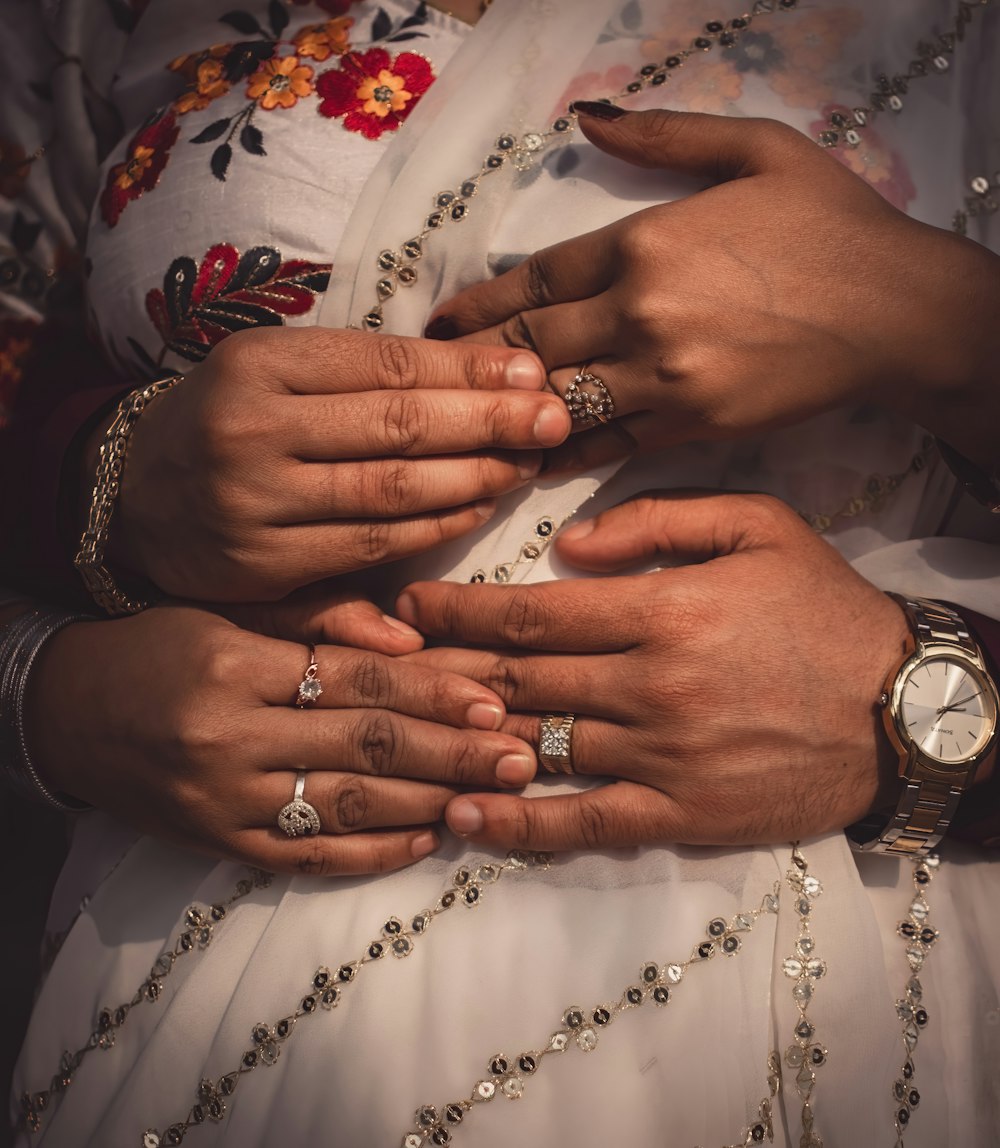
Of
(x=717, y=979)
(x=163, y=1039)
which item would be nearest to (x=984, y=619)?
(x=717, y=979)

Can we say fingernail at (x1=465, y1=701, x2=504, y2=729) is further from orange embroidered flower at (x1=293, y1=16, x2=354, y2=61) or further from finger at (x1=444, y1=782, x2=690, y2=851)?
orange embroidered flower at (x1=293, y1=16, x2=354, y2=61)

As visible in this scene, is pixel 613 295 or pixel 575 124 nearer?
pixel 613 295

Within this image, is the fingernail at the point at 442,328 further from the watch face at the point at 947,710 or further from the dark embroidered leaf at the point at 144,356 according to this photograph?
the watch face at the point at 947,710

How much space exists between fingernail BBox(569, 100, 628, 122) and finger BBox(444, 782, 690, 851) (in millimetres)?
611

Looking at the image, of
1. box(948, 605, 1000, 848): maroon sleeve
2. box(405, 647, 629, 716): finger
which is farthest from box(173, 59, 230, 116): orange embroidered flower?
box(948, 605, 1000, 848): maroon sleeve

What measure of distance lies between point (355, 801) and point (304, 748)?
0.23 feet

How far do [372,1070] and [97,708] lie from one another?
0.45 meters

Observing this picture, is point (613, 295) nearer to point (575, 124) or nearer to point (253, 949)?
point (575, 124)

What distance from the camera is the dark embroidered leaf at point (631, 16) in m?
0.89

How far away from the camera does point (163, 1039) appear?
778 mm

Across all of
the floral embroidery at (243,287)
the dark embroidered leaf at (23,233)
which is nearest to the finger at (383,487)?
the floral embroidery at (243,287)

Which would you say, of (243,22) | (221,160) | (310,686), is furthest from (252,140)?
(310,686)

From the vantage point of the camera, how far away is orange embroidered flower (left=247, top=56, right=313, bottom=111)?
93cm

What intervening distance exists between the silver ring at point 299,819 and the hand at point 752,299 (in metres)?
0.42
